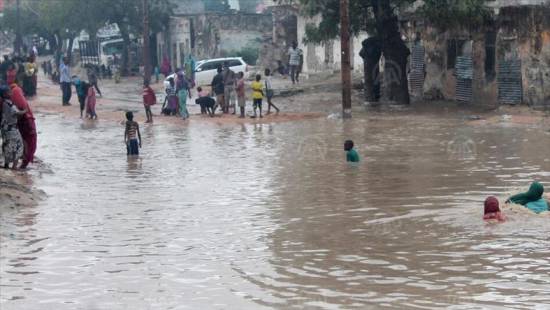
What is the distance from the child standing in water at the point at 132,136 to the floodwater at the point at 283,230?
30 cm

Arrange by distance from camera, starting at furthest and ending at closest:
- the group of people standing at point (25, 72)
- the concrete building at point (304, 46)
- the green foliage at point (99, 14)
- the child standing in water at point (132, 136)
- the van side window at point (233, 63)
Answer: the green foliage at point (99, 14), the van side window at point (233, 63), the concrete building at point (304, 46), the group of people standing at point (25, 72), the child standing in water at point (132, 136)

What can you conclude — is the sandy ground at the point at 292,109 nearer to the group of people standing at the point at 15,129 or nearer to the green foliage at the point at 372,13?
the group of people standing at the point at 15,129

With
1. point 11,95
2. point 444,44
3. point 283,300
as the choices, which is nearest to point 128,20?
point 444,44

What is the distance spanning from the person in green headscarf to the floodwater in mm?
303

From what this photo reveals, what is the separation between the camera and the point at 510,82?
30.9 m

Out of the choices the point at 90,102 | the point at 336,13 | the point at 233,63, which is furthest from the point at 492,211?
the point at 233,63

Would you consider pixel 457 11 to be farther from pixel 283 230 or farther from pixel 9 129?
pixel 283 230

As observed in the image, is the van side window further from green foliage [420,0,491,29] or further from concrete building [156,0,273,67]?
green foliage [420,0,491,29]

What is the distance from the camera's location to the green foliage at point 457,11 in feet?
101

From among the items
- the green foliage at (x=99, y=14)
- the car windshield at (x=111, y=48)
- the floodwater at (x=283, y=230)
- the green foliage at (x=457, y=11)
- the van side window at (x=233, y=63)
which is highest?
the green foliage at (x=99, y=14)

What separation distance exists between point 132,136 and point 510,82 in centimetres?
1175

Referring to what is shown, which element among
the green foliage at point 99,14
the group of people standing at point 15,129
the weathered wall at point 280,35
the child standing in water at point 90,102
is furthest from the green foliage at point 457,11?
the green foliage at point 99,14

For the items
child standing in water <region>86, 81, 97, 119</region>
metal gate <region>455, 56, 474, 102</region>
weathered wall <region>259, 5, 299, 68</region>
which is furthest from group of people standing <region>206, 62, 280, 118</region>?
weathered wall <region>259, 5, 299, 68</region>

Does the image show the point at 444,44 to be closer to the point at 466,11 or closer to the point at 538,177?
the point at 466,11
